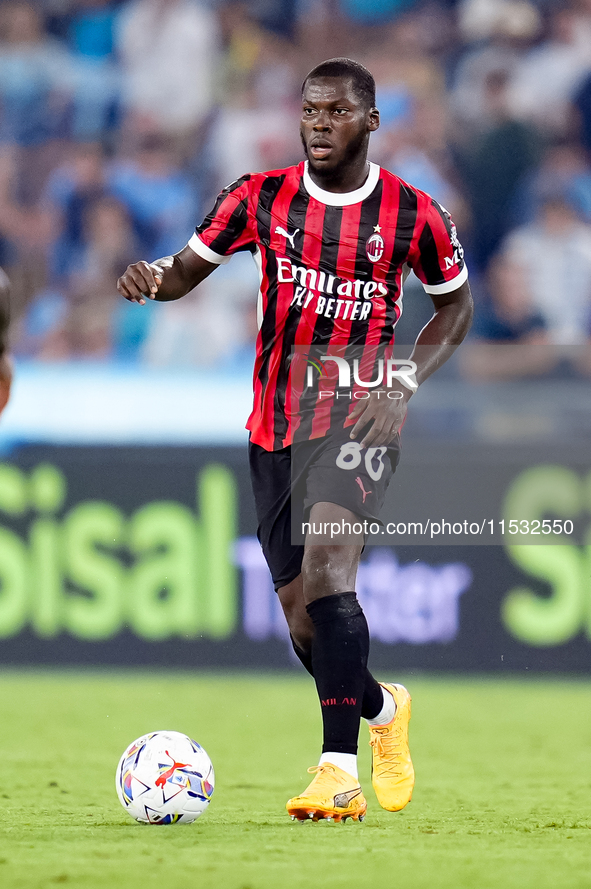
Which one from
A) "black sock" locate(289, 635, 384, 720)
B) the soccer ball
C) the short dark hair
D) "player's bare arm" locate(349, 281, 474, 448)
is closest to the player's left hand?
"player's bare arm" locate(349, 281, 474, 448)

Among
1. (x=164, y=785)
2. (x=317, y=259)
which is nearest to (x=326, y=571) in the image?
(x=164, y=785)

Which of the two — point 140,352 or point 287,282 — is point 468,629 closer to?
point 140,352

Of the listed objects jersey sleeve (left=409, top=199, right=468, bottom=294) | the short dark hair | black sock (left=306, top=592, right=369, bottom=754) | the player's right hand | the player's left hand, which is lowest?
black sock (left=306, top=592, right=369, bottom=754)

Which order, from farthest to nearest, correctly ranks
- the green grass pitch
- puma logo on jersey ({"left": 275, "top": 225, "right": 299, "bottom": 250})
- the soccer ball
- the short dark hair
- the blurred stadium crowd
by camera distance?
the blurred stadium crowd → puma logo on jersey ({"left": 275, "top": 225, "right": 299, "bottom": 250}) → the short dark hair → the soccer ball → the green grass pitch

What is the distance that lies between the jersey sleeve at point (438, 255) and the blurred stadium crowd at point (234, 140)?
14.7 feet

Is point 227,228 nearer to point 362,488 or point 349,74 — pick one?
point 349,74

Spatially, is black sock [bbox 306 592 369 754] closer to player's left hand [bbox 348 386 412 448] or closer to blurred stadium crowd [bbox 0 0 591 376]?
player's left hand [bbox 348 386 412 448]

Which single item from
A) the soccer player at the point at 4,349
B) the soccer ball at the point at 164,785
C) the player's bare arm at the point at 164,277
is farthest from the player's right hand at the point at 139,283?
the soccer ball at the point at 164,785

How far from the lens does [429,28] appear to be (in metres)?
10.1

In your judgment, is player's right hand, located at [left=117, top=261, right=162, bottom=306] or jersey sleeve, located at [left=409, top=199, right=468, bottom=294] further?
jersey sleeve, located at [left=409, top=199, right=468, bottom=294]

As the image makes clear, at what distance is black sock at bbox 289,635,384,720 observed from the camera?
13.2 ft

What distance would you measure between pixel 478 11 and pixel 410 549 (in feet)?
15.5

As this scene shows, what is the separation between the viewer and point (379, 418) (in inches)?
150

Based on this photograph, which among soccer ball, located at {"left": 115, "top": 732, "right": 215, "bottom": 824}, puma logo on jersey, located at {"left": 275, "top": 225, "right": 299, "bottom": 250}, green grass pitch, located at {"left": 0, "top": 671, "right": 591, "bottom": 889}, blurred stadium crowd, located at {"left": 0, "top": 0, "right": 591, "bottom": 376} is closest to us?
green grass pitch, located at {"left": 0, "top": 671, "right": 591, "bottom": 889}
